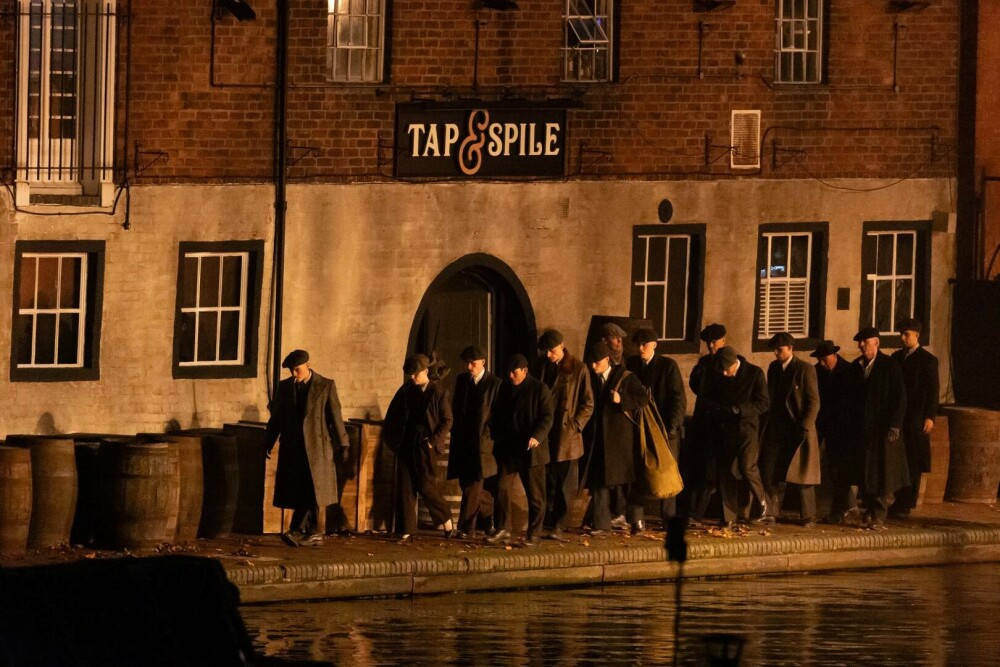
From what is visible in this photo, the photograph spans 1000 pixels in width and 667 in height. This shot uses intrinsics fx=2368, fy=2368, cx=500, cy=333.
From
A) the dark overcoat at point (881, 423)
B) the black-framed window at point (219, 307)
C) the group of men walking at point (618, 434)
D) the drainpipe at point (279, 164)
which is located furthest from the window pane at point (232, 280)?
the dark overcoat at point (881, 423)

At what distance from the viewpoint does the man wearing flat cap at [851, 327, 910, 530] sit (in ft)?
69.3

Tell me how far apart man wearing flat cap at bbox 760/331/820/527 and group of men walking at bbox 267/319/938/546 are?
0.01 m

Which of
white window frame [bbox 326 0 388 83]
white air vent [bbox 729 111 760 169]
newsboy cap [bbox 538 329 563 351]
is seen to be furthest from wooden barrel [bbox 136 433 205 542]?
white air vent [bbox 729 111 760 169]

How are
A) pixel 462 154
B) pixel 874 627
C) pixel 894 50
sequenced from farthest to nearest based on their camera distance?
pixel 894 50 → pixel 462 154 → pixel 874 627

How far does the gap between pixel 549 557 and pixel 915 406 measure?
4.74 metres

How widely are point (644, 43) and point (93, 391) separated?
7.07 m

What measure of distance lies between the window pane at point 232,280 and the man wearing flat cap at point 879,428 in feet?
20.5

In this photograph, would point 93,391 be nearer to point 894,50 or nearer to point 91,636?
point 894,50

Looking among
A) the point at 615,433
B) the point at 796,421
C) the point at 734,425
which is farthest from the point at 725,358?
the point at 615,433

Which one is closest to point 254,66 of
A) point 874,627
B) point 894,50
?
point 894,50

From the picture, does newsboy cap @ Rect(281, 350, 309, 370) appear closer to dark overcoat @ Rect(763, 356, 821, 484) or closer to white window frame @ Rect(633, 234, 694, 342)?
dark overcoat @ Rect(763, 356, 821, 484)

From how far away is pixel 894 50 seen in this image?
2648cm

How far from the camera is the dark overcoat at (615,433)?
20078mm

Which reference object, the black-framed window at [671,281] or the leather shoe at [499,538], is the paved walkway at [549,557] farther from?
the black-framed window at [671,281]
